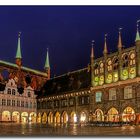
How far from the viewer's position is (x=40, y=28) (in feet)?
52.5

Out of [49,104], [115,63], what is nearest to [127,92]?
[115,63]

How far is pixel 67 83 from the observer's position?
33656 millimetres

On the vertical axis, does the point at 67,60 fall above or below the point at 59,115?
above

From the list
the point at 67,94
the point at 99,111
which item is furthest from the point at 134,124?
the point at 67,94

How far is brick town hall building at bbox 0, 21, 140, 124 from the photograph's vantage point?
2519cm

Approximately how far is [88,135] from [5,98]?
2253 cm

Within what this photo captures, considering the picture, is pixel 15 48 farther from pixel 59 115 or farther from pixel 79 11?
pixel 59 115

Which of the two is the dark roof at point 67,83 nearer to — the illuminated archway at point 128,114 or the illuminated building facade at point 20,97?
the illuminated building facade at point 20,97

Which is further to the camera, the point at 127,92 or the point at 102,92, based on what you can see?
the point at 102,92

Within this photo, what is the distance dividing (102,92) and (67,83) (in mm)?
6587

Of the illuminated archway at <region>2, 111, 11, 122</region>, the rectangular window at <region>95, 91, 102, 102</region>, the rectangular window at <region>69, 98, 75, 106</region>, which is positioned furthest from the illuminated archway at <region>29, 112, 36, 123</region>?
the rectangular window at <region>95, 91, 102, 102</region>

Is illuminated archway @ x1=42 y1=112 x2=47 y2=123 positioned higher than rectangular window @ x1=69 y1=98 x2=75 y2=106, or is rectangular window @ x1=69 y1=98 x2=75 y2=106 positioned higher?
rectangular window @ x1=69 y1=98 x2=75 y2=106

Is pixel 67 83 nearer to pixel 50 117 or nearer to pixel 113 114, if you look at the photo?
pixel 50 117

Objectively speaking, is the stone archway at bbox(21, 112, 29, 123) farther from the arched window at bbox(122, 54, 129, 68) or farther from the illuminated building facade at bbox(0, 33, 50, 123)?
the arched window at bbox(122, 54, 129, 68)
